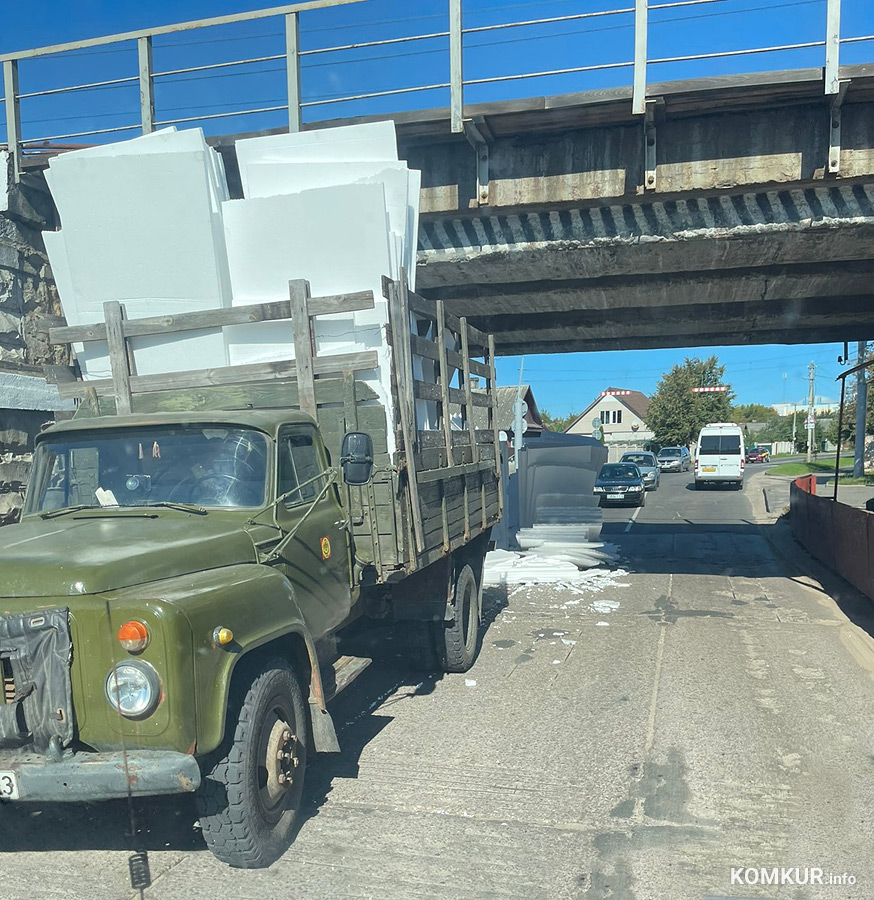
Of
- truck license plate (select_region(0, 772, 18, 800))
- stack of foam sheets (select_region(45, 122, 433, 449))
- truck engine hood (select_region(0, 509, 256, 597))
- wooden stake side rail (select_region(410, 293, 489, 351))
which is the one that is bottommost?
truck license plate (select_region(0, 772, 18, 800))

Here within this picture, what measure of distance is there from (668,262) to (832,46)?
273 centimetres

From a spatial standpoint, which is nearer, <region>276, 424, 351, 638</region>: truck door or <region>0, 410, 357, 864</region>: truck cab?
<region>0, 410, 357, 864</region>: truck cab

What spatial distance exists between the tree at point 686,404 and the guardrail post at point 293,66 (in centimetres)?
6214

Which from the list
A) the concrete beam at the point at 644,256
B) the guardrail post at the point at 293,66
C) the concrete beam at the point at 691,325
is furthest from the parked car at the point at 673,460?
the guardrail post at the point at 293,66

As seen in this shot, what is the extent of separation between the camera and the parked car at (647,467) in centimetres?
3350

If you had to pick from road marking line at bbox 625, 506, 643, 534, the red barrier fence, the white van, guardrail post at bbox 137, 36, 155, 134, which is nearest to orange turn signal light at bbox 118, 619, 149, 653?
guardrail post at bbox 137, 36, 155, 134

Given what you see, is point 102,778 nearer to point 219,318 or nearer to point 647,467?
point 219,318

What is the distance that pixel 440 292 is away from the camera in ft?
36.2

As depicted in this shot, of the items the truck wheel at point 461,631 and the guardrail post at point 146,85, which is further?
the guardrail post at point 146,85

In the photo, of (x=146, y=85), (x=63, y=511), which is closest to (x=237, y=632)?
(x=63, y=511)

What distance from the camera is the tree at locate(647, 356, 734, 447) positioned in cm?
6631

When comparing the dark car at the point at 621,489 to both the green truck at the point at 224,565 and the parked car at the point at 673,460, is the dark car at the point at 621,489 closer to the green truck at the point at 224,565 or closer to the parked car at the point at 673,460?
the green truck at the point at 224,565

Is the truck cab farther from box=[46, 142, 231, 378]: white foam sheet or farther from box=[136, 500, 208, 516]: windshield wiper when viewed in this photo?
box=[46, 142, 231, 378]: white foam sheet
